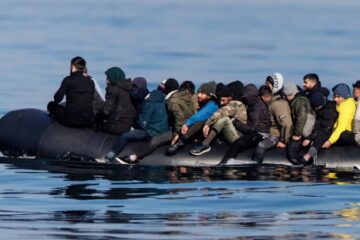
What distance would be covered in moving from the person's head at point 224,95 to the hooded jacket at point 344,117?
7.23 ft

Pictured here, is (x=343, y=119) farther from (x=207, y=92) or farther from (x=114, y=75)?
(x=114, y=75)

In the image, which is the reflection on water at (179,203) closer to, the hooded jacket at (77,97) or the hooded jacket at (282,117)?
the hooded jacket at (282,117)

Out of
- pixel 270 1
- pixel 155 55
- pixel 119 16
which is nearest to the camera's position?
pixel 155 55

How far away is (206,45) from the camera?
71.9 metres

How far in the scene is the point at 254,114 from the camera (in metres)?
32.8

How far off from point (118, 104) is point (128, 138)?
764 mm

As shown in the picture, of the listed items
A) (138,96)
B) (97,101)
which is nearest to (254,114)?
(138,96)

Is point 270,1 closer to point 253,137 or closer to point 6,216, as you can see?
point 253,137

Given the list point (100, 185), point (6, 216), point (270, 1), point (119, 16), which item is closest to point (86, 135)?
point (100, 185)

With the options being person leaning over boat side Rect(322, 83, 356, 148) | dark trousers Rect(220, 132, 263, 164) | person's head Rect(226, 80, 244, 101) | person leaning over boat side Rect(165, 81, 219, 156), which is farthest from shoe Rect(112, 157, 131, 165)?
person leaning over boat side Rect(322, 83, 356, 148)

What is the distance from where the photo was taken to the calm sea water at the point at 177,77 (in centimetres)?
2577

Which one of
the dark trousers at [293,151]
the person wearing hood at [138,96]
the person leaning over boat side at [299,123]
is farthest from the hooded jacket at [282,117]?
the person wearing hood at [138,96]

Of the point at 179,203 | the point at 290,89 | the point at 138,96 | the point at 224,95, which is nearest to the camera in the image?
the point at 179,203

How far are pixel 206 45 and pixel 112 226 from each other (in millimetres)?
46913
